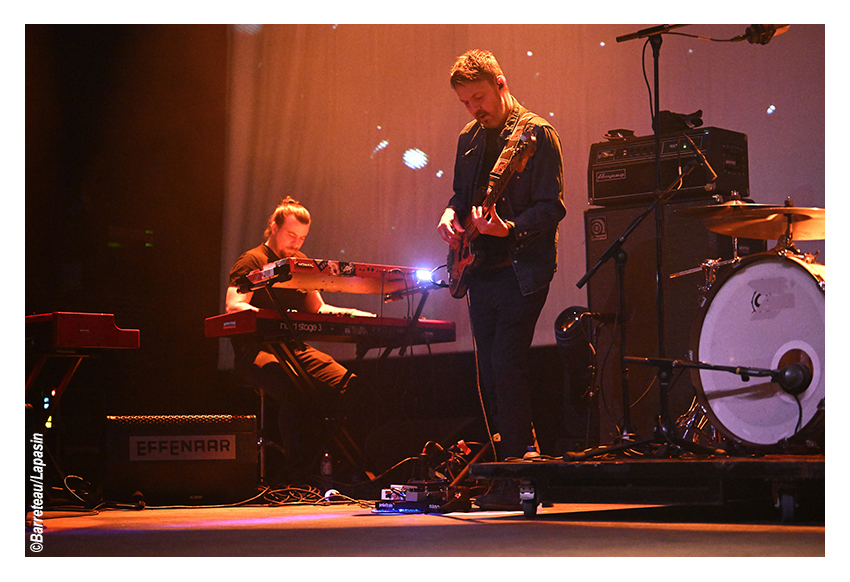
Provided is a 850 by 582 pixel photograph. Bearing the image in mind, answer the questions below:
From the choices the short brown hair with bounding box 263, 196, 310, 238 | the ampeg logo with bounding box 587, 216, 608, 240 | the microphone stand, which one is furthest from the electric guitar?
the short brown hair with bounding box 263, 196, 310, 238

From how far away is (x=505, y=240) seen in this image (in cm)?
300

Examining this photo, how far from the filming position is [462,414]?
14.9 ft

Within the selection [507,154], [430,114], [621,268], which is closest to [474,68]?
[507,154]

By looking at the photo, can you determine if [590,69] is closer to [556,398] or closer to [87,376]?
[556,398]

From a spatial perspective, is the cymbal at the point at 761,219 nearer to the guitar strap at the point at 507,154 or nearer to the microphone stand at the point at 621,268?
the microphone stand at the point at 621,268

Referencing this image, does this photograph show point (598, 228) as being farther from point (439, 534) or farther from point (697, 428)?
point (439, 534)

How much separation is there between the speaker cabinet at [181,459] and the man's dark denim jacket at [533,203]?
1421 mm

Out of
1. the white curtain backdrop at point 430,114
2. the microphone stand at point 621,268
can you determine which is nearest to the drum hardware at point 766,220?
the microphone stand at point 621,268

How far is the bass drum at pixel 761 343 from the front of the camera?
2582 mm

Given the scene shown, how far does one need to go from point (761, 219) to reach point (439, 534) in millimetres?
1400

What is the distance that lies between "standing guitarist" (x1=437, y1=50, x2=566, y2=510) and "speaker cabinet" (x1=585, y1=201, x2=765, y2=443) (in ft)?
2.21
